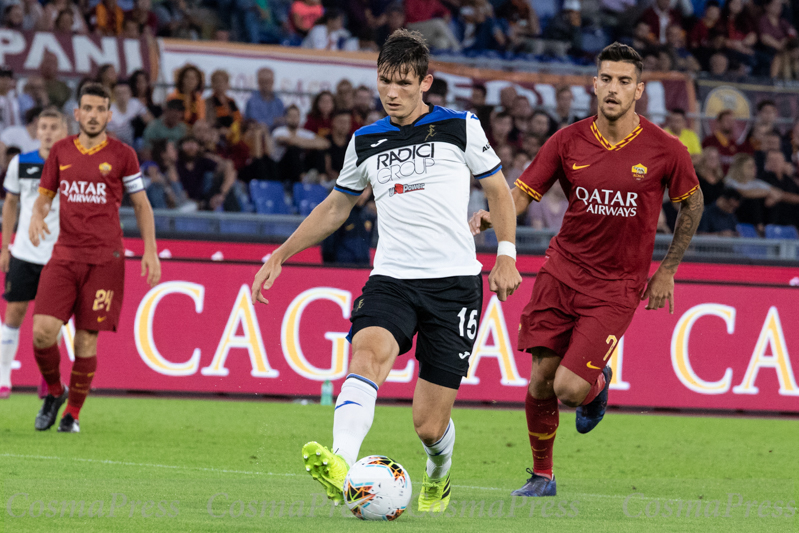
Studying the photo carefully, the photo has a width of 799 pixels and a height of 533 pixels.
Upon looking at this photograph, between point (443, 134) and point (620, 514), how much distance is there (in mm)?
2081

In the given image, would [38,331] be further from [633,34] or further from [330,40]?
[633,34]

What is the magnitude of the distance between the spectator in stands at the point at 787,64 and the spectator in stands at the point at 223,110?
9983 millimetres

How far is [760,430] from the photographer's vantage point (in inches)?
412

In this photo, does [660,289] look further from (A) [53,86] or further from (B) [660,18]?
(B) [660,18]

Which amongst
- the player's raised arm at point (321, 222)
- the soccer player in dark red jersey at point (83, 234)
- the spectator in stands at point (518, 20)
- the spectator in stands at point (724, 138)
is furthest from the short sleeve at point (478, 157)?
the spectator in stands at point (518, 20)

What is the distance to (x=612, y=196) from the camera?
6.26m

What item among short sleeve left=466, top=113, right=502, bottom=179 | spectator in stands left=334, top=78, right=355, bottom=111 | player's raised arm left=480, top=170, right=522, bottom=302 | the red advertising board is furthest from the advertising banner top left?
player's raised arm left=480, top=170, right=522, bottom=302

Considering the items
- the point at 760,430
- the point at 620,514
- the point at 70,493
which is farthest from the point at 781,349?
the point at 70,493

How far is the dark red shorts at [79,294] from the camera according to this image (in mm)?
8422

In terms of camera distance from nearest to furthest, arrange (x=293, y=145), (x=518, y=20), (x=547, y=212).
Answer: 1. (x=547, y=212)
2. (x=293, y=145)
3. (x=518, y=20)

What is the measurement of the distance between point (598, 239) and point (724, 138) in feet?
37.5

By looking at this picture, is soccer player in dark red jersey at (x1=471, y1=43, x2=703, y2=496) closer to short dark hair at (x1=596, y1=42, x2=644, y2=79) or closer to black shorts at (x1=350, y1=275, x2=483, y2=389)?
short dark hair at (x1=596, y1=42, x2=644, y2=79)

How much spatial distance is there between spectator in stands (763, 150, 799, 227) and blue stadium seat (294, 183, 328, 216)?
21.7 ft

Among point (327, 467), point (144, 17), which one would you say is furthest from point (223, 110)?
point (327, 467)
